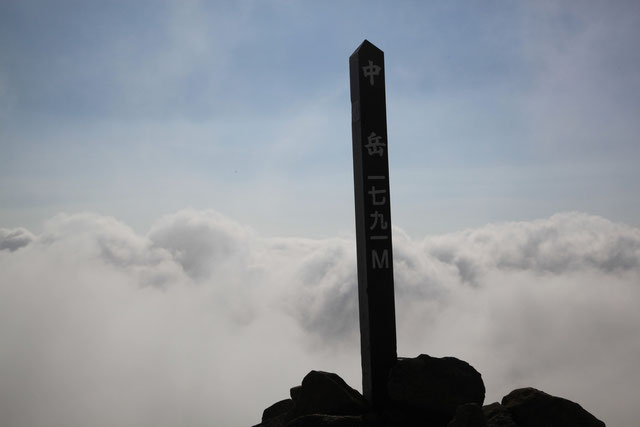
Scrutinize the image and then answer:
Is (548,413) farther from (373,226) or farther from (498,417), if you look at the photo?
(373,226)

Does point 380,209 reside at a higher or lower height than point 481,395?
higher

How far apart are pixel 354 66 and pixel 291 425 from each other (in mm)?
8770

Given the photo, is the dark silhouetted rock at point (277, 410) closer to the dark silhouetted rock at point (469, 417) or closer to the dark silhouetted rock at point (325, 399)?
the dark silhouetted rock at point (325, 399)

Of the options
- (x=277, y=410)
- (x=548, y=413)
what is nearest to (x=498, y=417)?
(x=548, y=413)

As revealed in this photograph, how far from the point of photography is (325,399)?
12.9 m

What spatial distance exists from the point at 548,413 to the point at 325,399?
4936 mm

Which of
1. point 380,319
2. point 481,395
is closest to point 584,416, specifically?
point 481,395

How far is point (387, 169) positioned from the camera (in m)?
13.7

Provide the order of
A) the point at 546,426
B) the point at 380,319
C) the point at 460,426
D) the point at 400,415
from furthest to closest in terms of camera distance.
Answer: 1. the point at 380,319
2. the point at 400,415
3. the point at 546,426
4. the point at 460,426

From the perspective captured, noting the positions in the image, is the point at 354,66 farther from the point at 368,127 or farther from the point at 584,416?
the point at 584,416

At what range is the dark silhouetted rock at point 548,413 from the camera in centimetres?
1158

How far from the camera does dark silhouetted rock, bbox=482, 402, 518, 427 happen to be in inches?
464

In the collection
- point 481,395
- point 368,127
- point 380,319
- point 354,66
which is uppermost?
point 354,66

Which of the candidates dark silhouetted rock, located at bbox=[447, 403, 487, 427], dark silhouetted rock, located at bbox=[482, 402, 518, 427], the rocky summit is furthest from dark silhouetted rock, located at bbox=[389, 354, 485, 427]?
dark silhouetted rock, located at bbox=[447, 403, 487, 427]
